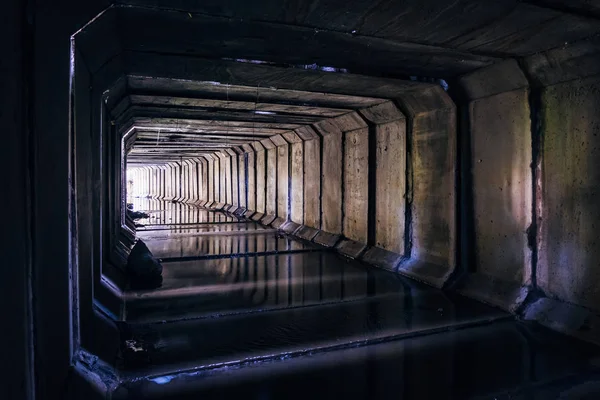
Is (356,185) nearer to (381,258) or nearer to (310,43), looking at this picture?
(381,258)

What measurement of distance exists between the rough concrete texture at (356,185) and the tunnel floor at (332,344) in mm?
2297

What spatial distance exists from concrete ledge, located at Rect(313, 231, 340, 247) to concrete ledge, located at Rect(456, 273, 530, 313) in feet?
15.0

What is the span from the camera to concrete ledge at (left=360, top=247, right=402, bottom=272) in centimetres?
876

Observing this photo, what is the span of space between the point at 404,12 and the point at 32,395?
4.02 m

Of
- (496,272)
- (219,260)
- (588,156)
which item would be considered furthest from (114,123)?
(588,156)

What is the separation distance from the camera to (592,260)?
16.9ft

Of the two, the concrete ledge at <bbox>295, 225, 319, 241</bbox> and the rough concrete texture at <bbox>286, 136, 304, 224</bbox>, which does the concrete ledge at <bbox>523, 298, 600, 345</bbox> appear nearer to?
the concrete ledge at <bbox>295, 225, 319, 241</bbox>

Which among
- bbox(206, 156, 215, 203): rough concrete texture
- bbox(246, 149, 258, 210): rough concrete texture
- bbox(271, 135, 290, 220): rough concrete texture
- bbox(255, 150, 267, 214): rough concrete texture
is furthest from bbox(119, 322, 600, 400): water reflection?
bbox(206, 156, 215, 203): rough concrete texture

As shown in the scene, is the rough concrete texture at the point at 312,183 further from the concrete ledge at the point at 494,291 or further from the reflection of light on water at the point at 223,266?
the concrete ledge at the point at 494,291

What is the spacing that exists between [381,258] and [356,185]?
2.00 meters

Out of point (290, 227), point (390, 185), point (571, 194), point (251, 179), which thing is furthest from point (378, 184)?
point (251, 179)

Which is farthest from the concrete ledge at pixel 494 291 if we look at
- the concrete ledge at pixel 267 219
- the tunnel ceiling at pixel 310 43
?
the concrete ledge at pixel 267 219

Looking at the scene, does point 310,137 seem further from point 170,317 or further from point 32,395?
point 32,395

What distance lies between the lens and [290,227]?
47.4 ft
